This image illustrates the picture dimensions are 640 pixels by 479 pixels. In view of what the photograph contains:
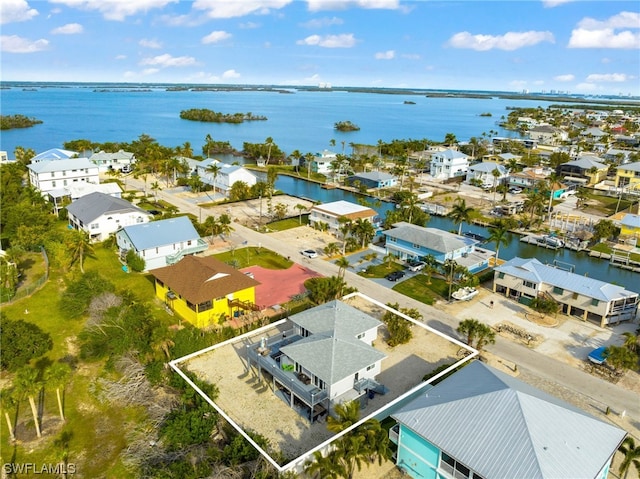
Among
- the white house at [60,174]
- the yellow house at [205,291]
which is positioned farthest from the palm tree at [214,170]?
the yellow house at [205,291]

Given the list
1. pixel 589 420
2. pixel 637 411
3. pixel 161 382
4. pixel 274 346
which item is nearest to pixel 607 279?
pixel 637 411

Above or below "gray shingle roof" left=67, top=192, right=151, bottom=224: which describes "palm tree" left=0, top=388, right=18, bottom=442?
below

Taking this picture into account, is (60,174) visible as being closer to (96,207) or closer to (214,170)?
(96,207)

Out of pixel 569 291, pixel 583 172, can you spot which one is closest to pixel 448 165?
pixel 583 172

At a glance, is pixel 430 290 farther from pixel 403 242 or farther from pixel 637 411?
pixel 637 411

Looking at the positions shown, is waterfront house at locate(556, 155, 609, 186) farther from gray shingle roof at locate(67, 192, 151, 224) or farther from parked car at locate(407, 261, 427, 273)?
gray shingle roof at locate(67, 192, 151, 224)

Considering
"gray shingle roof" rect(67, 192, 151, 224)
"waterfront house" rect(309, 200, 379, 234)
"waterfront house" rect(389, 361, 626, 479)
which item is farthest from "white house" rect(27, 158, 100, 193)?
"waterfront house" rect(389, 361, 626, 479)
